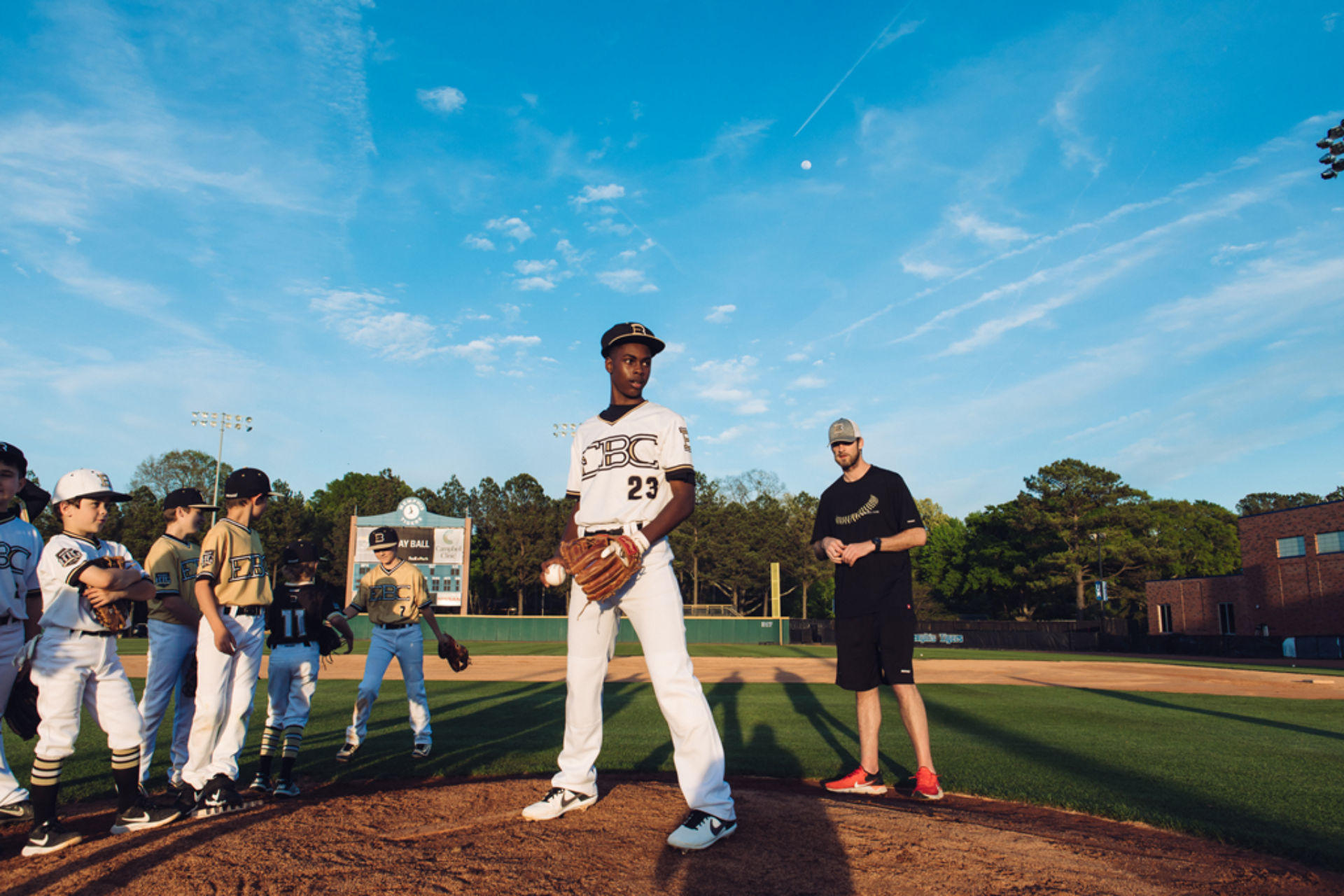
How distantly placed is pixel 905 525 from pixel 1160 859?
197 cm

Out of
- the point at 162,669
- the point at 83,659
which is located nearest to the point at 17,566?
the point at 83,659

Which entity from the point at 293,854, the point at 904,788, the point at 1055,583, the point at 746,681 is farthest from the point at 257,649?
the point at 1055,583

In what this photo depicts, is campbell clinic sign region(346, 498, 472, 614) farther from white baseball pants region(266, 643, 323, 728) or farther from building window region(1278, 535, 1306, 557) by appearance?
building window region(1278, 535, 1306, 557)

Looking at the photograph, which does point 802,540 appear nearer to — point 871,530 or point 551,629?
point 551,629

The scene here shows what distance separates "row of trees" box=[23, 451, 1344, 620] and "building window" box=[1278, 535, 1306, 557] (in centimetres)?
1596

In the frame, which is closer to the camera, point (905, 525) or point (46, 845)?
point (46, 845)

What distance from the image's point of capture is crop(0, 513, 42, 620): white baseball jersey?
3.43 m

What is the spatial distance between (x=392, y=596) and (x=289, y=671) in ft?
4.74

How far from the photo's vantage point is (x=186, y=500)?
16.0ft

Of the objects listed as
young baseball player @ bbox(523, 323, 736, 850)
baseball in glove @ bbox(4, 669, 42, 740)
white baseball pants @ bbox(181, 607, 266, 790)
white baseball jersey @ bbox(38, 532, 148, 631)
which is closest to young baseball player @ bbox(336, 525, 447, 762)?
white baseball pants @ bbox(181, 607, 266, 790)

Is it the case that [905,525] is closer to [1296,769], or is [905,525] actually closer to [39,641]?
[1296,769]

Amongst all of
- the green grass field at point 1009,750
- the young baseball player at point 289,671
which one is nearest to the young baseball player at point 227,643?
the young baseball player at point 289,671

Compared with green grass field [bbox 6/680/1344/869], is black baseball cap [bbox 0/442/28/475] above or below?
above

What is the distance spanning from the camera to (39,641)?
345 cm
